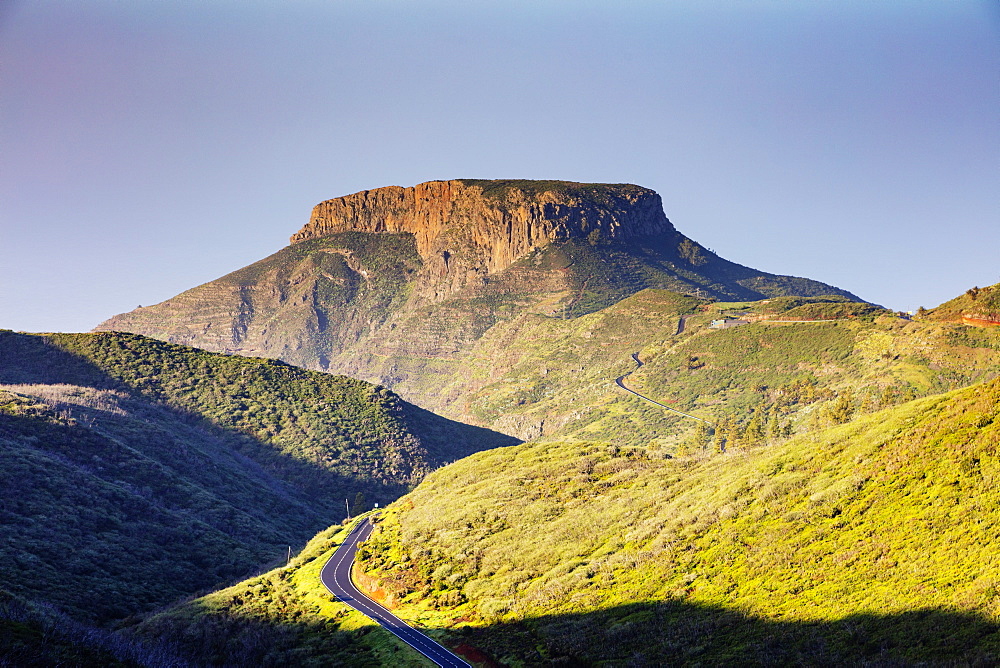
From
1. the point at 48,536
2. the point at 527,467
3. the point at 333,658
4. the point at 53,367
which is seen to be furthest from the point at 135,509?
the point at 53,367

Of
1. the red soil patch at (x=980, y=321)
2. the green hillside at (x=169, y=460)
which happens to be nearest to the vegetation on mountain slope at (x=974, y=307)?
the red soil patch at (x=980, y=321)

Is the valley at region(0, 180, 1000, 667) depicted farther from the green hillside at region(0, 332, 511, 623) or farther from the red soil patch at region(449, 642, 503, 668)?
the green hillside at region(0, 332, 511, 623)

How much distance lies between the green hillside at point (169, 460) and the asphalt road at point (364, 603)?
1224 cm

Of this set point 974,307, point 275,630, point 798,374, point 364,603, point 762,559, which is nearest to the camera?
point 762,559

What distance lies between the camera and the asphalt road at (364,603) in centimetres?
3441

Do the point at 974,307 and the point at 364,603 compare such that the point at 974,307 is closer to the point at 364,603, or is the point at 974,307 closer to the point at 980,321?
the point at 980,321

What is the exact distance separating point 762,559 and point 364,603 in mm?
26352

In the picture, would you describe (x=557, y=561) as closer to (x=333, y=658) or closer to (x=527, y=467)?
(x=333, y=658)

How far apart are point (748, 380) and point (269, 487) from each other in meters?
115

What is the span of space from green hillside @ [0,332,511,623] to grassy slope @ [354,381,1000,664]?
25772mm

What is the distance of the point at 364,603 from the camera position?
149ft

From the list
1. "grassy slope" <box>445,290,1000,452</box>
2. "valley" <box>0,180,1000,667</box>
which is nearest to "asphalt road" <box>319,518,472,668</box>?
"valley" <box>0,180,1000,667</box>

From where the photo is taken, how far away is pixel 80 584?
54250 mm

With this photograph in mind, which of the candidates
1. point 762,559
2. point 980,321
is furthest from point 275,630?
point 980,321
